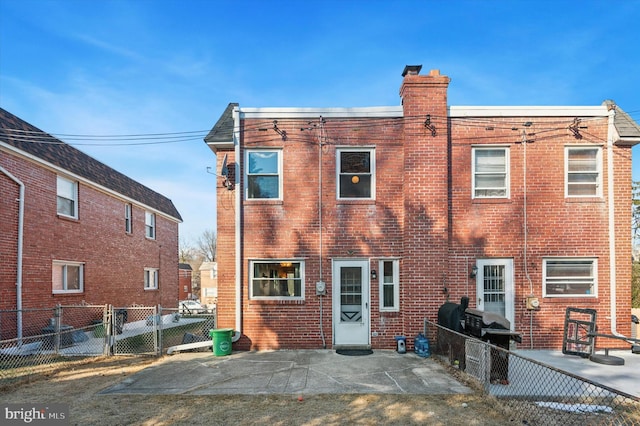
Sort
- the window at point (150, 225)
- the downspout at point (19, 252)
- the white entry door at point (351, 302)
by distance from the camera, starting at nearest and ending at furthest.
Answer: the white entry door at point (351, 302), the downspout at point (19, 252), the window at point (150, 225)

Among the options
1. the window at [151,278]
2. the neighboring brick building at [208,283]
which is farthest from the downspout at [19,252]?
the neighboring brick building at [208,283]

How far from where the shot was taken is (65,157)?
13.7 m

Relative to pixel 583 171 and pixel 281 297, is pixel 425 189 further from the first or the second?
pixel 281 297

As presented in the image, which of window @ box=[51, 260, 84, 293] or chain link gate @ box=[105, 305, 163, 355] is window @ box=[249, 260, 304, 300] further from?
window @ box=[51, 260, 84, 293]

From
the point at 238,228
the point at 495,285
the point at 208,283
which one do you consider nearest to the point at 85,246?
the point at 238,228

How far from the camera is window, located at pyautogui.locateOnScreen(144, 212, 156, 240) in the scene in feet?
64.4

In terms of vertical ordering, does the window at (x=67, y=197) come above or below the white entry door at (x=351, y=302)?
above

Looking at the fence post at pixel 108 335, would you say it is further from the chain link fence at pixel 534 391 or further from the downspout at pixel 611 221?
the downspout at pixel 611 221

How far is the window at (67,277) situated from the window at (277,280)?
7.43 meters

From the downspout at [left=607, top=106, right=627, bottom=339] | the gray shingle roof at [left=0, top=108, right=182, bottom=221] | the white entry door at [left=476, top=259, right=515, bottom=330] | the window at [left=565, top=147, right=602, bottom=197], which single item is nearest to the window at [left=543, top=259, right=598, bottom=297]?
the downspout at [left=607, top=106, right=627, bottom=339]

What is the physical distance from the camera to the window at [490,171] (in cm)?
980

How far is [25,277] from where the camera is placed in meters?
11.2

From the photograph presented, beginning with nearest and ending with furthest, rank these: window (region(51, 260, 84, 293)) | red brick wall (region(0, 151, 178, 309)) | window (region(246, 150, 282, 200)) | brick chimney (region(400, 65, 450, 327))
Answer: brick chimney (region(400, 65, 450, 327)) < window (region(246, 150, 282, 200)) < red brick wall (region(0, 151, 178, 309)) < window (region(51, 260, 84, 293))

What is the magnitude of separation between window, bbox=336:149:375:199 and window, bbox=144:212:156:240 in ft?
43.9
